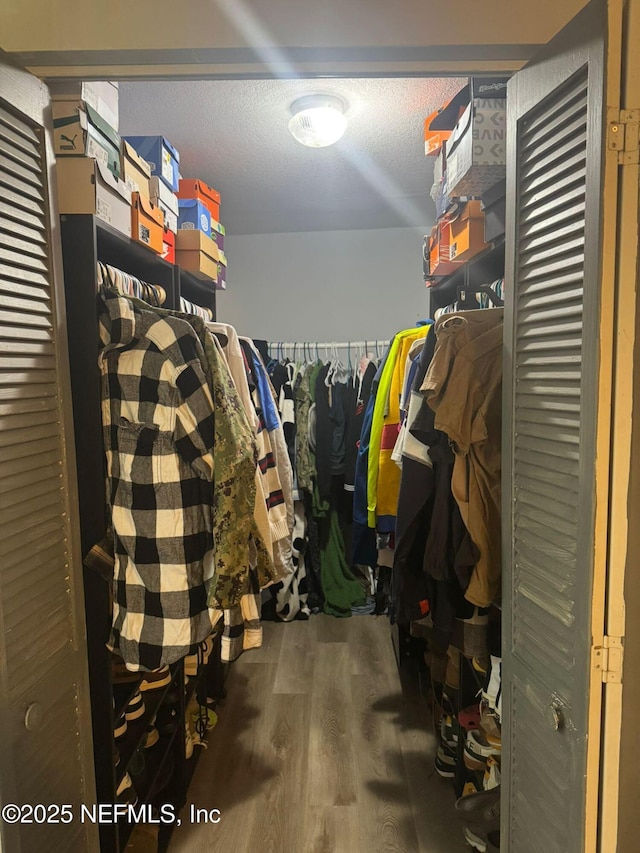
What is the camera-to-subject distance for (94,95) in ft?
4.59

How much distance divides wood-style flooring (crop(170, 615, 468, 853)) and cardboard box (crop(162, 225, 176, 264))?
77.1 inches

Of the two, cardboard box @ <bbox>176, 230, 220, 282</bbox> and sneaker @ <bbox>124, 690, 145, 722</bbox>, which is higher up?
cardboard box @ <bbox>176, 230, 220, 282</bbox>

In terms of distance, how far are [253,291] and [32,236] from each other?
9.54 feet

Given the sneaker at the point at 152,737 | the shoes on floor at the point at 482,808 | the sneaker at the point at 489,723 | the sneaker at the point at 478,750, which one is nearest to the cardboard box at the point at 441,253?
the sneaker at the point at 489,723

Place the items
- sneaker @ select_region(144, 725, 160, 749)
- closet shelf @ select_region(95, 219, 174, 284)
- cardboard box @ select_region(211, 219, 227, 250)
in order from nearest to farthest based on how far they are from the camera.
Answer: closet shelf @ select_region(95, 219, 174, 284) < sneaker @ select_region(144, 725, 160, 749) < cardboard box @ select_region(211, 219, 227, 250)

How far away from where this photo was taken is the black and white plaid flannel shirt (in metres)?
1.27

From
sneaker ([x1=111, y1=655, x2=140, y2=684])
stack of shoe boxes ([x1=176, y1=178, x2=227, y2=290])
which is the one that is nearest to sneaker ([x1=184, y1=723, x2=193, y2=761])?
sneaker ([x1=111, y1=655, x2=140, y2=684])

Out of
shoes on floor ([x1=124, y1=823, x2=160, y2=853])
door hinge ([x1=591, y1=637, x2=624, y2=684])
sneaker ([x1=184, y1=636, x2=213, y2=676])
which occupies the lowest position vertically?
shoes on floor ([x1=124, y1=823, x2=160, y2=853])

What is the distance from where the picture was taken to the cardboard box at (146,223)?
157 cm

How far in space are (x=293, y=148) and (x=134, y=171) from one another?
3.64ft

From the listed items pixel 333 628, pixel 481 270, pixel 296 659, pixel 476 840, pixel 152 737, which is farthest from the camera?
pixel 333 628

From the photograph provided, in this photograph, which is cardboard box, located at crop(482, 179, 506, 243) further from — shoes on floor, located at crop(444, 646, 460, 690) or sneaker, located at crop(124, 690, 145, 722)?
sneaker, located at crop(124, 690, 145, 722)

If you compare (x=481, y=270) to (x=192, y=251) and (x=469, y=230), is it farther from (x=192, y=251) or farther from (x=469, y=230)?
(x=192, y=251)

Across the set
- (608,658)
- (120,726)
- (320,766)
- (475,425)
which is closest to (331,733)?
(320,766)
